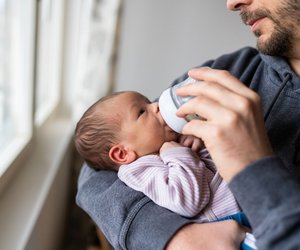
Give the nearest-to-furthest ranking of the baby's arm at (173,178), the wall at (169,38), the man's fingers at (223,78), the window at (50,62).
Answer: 1. the man's fingers at (223,78)
2. the baby's arm at (173,178)
3. the window at (50,62)
4. the wall at (169,38)

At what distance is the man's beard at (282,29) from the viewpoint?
0.93m

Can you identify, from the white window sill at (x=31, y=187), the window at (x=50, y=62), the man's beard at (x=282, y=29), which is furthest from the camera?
the window at (x=50, y=62)

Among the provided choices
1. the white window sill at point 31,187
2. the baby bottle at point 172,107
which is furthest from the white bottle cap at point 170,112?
the white window sill at point 31,187

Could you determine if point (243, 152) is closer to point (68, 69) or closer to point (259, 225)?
point (259, 225)

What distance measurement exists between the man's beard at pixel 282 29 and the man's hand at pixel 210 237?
0.45 metres

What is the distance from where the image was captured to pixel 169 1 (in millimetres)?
2195

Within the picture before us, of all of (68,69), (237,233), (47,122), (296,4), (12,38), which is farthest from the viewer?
(68,69)

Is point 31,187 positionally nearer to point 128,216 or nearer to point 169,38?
point 128,216

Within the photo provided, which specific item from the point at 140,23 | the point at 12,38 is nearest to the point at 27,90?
the point at 12,38

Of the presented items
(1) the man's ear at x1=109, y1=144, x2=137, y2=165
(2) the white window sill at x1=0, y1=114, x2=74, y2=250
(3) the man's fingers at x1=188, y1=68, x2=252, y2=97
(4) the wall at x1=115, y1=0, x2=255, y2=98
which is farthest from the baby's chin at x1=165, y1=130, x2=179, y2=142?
(4) the wall at x1=115, y1=0, x2=255, y2=98

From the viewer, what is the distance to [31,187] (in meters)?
1.45

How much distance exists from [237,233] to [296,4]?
1.89 ft

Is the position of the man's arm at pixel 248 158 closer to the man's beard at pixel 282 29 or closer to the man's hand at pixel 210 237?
Answer: the man's hand at pixel 210 237

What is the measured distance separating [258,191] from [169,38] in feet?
5.79
